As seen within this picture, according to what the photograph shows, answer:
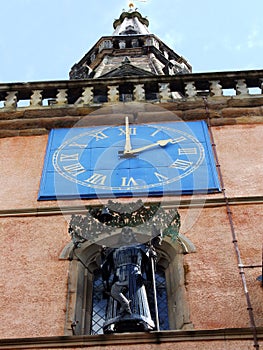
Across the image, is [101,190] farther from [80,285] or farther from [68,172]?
[80,285]

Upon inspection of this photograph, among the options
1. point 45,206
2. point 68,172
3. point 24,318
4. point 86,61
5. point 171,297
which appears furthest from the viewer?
point 86,61

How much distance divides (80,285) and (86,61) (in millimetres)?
16309

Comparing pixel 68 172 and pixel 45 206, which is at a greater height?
pixel 68 172

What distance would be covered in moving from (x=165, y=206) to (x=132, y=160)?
1.47 metres

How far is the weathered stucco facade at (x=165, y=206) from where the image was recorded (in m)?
7.65

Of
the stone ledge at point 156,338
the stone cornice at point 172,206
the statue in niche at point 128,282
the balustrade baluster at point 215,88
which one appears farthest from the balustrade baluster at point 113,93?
the stone ledge at point 156,338

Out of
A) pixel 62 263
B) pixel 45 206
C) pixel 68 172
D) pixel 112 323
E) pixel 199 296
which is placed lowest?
pixel 112 323

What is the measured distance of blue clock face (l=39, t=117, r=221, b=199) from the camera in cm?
1034

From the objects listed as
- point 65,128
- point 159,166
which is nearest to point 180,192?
point 159,166

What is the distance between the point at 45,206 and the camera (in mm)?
10039

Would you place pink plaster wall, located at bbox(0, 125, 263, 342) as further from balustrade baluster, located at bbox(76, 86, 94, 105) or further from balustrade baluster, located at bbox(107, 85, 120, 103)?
balustrade baluster, located at bbox(107, 85, 120, 103)

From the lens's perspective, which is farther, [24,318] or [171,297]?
[171,297]

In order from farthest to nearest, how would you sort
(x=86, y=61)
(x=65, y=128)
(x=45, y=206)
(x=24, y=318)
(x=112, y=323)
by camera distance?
1. (x=86, y=61)
2. (x=65, y=128)
3. (x=45, y=206)
4. (x=24, y=318)
5. (x=112, y=323)

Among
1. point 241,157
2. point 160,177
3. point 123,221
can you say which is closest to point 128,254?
point 123,221
